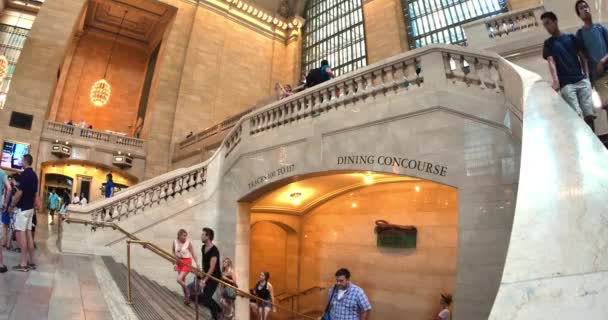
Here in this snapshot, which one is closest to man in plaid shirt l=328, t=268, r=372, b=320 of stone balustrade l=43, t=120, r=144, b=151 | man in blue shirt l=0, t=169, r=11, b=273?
man in blue shirt l=0, t=169, r=11, b=273

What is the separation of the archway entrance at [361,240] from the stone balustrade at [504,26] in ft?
10.0

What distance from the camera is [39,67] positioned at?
17844mm

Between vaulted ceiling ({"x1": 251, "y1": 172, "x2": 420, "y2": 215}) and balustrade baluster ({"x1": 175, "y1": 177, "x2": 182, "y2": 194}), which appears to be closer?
vaulted ceiling ({"x1": 251, "y1": 172, "x2": 420, "y2": 215})

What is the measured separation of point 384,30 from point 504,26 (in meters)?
14.1

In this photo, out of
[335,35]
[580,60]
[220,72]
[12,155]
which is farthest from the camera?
[335,35]

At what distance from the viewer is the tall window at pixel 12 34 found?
19.9 metres

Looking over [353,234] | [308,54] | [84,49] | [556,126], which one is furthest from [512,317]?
[84,49]

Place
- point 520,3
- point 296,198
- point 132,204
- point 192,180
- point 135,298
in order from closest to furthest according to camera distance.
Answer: point 135,298 < point 132,204 < point 192,180 < point 296,198 < point 520,3

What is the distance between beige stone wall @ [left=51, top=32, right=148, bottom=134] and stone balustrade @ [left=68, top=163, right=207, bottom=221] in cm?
1638

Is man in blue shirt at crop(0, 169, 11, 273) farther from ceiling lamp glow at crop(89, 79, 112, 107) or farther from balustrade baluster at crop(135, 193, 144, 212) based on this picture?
ceiling lamp glow at crop(89, 79, 112, 107)

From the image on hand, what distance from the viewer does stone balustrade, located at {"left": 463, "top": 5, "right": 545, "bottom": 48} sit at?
7.27 m

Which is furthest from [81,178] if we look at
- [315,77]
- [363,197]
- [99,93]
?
[363,197]

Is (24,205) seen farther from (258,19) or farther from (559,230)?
(258,19)

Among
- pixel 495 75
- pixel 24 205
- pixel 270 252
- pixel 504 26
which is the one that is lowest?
pixel 270 252
